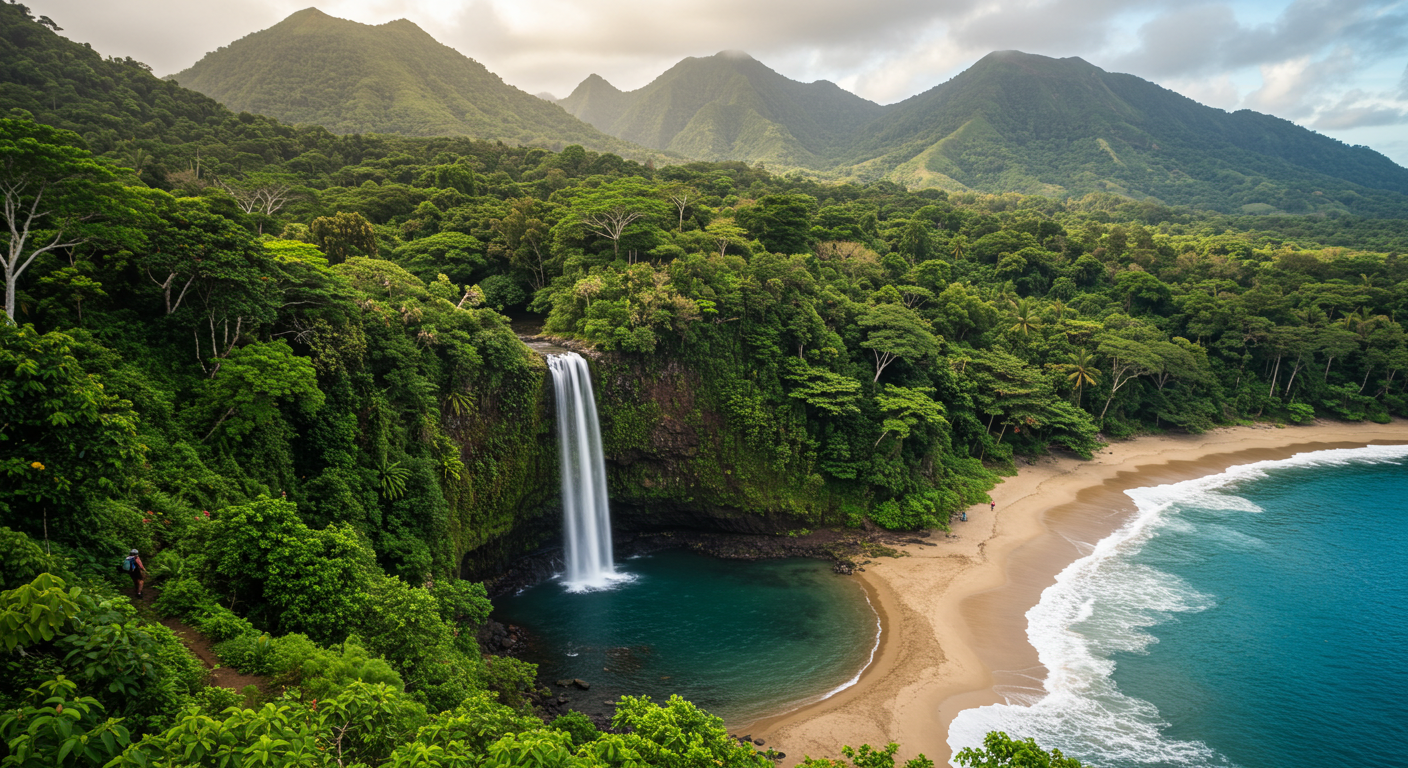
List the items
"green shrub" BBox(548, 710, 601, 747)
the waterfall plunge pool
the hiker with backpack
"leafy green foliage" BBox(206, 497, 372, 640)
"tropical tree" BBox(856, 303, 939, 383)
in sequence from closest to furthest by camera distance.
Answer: the hiker with backpack → "leafy green foliage" BBox(206, 497, 372, 640) → "green shrub" BBox(548, 710, 601, 747) → the waterfall plunge pool → "tropical tree" BBox(856, 303, 939, 383)

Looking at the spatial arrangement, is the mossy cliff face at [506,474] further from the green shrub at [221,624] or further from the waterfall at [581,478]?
the green shrub at [221,624]

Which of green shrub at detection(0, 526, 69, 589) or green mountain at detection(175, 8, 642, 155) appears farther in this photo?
green mountain at detection(175, 8, 642, 155)

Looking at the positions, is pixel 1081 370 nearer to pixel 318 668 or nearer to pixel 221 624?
pixel 318 668

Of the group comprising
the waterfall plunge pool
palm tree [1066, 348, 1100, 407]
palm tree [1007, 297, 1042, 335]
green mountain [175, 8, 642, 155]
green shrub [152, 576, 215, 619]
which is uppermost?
green mountain [175, 8, 642, 155]

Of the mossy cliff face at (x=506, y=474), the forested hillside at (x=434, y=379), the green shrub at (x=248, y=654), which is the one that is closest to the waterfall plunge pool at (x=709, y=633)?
the mossy cliff face at (x=506, y=474)

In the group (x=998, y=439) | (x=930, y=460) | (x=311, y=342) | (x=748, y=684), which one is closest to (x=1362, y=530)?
(x=998, y=439)

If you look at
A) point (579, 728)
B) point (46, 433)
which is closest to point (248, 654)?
point (46, 433)

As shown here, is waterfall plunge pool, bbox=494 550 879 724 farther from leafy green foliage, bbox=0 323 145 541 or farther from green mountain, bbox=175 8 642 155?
green mountain, bbox=175 8 642 155

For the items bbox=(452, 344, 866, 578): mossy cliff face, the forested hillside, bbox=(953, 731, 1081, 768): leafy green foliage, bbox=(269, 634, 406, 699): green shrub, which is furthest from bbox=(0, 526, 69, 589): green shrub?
bbox=(452, 344, 866, 578): mossy cliff face
